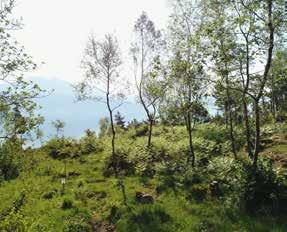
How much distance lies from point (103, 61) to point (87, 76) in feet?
7.24

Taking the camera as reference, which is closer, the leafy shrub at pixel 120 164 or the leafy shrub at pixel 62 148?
the leafy shrub at pixel 120 164

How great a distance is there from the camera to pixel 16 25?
1783cm

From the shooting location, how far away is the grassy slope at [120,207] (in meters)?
21.0

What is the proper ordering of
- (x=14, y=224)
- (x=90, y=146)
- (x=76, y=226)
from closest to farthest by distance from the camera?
(x=14, y=224) → (x=76, y=226) → (x=90, y=146)

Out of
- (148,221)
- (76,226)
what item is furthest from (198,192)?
(76,226)

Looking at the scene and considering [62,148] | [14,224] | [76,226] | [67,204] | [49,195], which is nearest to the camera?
[14,224]

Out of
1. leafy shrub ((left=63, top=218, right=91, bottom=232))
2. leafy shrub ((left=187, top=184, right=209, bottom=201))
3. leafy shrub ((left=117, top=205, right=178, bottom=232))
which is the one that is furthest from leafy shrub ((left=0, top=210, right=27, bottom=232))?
leafy shrub ((left=187, top=184, right=209, bottom=201))

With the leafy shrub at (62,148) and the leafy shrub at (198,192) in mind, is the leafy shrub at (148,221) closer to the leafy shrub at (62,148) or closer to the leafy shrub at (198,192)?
the leafy shrub at (198,192)

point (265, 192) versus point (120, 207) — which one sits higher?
point (265, 192)

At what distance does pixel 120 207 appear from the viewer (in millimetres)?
24312

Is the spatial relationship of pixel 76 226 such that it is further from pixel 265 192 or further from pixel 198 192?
pixel 265 192

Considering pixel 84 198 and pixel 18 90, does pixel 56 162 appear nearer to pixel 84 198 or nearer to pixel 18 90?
pixel 84 198

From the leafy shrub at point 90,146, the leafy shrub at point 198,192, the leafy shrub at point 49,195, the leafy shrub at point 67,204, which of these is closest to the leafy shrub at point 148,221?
the leafy shrub at point 198,192

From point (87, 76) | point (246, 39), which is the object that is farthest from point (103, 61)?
point (246, 39)
